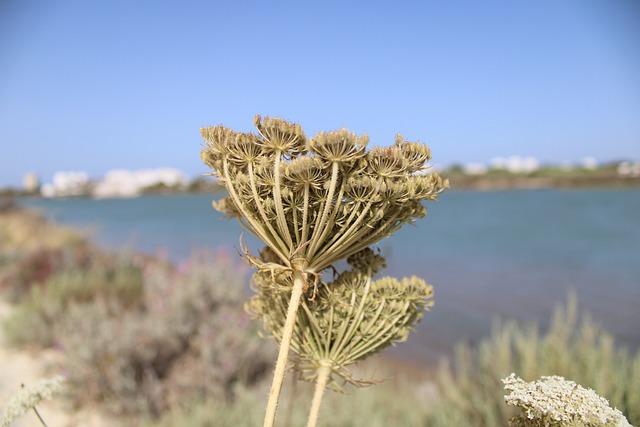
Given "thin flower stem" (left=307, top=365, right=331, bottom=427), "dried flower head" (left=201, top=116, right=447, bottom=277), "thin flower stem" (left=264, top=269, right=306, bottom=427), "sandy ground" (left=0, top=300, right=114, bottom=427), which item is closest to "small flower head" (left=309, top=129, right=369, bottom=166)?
"dried flower head" (left=201, top=116, right=447, bottom=277)

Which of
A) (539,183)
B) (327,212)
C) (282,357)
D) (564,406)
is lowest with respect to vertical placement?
(564,406)

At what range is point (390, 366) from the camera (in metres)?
7.97

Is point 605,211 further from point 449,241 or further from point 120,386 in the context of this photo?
point 120,386

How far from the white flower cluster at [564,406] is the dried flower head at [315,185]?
570mm

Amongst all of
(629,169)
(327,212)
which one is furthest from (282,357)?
(629,169)

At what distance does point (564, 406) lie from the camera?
114 centimetres

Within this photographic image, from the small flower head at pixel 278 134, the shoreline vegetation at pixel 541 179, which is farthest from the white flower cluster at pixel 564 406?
the shoreline vegetation at pixel 541 179

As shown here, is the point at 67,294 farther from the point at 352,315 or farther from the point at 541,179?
the point at 541,179

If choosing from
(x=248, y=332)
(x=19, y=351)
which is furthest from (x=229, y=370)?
(x=19, y=351)

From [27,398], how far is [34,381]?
307 centimetres

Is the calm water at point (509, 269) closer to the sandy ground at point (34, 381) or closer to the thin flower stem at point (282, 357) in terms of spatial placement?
the thin flower stem at point (282, 357)

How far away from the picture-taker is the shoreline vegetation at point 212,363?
3619mm

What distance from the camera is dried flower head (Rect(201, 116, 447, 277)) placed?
112 centimetres

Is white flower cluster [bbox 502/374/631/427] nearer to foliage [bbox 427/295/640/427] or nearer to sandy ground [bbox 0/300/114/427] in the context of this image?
foliage [bbox 427/295/640/427]
